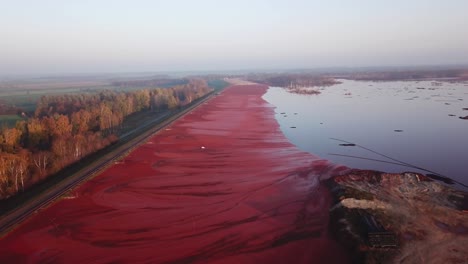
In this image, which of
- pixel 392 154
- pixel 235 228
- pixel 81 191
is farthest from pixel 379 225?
pixel 81 191

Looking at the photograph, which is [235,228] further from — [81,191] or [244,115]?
[244,115]

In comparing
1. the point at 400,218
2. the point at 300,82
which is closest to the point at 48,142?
the point at 400,218

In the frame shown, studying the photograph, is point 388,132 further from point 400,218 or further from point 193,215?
point 193,215

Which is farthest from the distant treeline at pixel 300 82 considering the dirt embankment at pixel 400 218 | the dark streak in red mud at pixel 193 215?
the dirt embankment at pixel 400 218

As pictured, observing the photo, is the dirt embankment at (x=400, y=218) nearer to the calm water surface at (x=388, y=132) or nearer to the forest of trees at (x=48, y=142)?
the calm water surface at (x=388, y=132)

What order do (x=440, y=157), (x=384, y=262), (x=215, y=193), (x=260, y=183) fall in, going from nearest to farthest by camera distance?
(x=384, y=262)
(x=215, y=193)
(x=260, y=183)
(x=440, y=157)

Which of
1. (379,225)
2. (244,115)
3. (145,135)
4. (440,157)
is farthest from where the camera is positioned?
(244,115)

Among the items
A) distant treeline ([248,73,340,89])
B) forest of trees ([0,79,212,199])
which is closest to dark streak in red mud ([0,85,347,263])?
forest of trees ([0,79,212,199])
